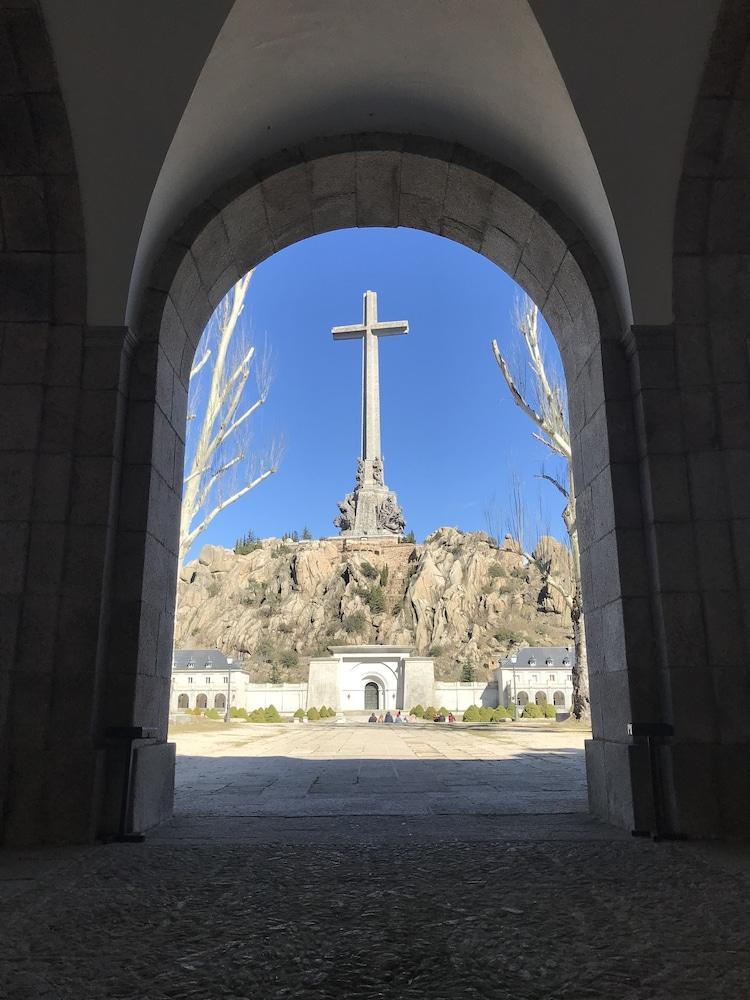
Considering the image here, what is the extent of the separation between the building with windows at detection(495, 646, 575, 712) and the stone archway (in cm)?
4799

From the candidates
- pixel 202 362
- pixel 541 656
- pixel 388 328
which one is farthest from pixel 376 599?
pixel 202 362

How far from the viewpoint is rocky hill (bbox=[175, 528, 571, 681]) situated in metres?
65.2

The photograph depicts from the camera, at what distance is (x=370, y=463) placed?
57562 mm

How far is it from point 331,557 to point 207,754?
61.1 m

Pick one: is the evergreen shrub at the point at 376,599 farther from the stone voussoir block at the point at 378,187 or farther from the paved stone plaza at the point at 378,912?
the paved stone plaza at the point at 378,912

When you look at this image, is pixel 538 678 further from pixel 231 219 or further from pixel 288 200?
pixel 231 219

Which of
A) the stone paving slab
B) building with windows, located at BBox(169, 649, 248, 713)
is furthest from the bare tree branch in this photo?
building with windows, located at BBox(169, 649, 248, 713)

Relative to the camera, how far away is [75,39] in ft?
14.6

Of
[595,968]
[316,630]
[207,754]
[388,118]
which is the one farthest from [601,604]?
[316,630]

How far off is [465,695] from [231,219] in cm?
4969

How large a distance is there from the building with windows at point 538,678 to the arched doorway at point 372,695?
1071cm

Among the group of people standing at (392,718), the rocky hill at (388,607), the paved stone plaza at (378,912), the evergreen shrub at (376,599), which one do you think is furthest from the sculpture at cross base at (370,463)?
the paved stone plaza at (378,912)

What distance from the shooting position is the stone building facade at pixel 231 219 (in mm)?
4418

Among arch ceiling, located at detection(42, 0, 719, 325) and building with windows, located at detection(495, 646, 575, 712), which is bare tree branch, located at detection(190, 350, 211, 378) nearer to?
arch ceiling, located at detection(42, 0, 719, 325)
